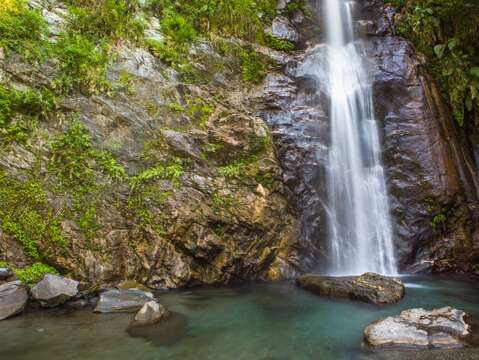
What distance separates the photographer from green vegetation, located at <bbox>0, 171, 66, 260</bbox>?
6.48 meters

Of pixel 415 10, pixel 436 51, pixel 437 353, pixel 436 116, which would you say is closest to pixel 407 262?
pixel 436 116

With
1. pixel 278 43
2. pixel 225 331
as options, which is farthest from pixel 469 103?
pixel 225 331

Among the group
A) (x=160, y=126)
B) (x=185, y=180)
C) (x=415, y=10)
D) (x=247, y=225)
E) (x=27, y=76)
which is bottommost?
(x=247, y=225)

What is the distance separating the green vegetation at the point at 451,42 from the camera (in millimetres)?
11039

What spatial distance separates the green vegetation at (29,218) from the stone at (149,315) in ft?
8.12

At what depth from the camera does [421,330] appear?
466 centimetres

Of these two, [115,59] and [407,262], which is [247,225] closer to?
[407,262]

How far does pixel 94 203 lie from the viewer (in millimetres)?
7379

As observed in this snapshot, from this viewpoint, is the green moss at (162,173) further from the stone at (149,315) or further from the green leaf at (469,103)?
the green leaf at (469,103)

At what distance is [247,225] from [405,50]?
8852mm

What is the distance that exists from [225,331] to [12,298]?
3.41m

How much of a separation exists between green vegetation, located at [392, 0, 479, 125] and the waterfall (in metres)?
2.41

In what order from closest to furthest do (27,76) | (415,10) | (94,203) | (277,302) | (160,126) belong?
(277,302) < (94,203) < (27,76) < (160,126) < (415,10)

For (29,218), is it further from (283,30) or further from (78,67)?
(283,30)
